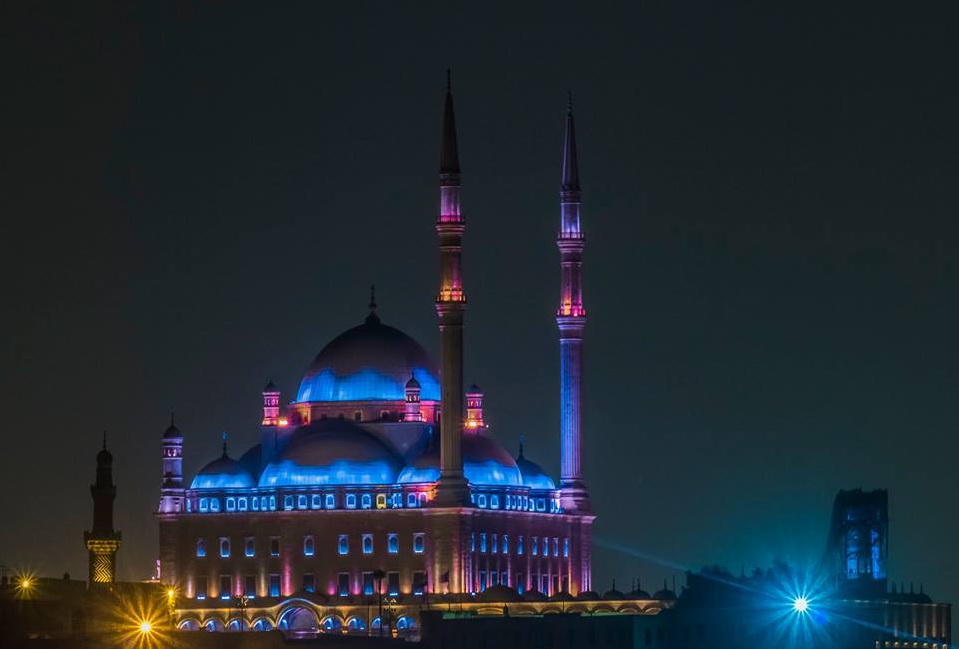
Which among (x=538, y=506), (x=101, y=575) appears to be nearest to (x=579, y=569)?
(x=538, y=506)

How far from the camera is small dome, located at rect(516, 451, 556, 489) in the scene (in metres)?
142

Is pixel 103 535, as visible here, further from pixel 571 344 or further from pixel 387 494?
pixel 571 344

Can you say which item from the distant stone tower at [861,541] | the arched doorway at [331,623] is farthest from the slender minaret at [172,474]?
the distant stone tower at [861,541]

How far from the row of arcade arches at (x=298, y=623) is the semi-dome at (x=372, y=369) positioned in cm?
1243

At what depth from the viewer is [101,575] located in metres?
128

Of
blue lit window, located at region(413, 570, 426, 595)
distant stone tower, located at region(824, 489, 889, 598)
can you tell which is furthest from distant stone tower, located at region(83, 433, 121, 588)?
distant stone tower, located at region(824, 489, 889, 598)

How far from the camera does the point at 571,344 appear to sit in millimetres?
139375

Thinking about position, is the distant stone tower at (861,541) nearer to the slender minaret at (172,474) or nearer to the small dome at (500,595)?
the small dome at (500,595)

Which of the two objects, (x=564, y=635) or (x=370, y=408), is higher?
(x=370, y=408)

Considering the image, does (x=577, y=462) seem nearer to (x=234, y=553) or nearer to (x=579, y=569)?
(x=579, y=569)

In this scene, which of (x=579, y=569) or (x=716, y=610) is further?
(x=579, y=569)

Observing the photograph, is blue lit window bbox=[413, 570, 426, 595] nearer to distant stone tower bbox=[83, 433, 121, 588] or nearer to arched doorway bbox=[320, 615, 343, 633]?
arched doorway bbox=[320, 615, 343, 633]

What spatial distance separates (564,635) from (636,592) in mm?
11909

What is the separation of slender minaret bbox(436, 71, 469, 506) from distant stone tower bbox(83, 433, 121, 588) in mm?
14137
